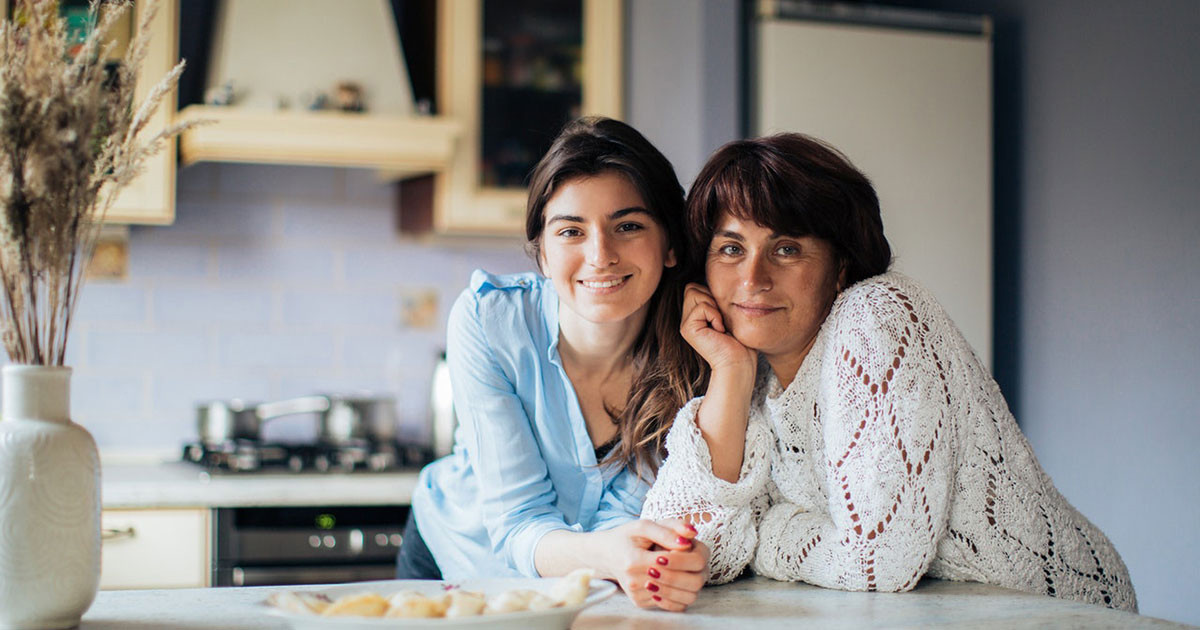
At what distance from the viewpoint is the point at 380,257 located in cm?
308

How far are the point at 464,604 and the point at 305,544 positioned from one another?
1614 millimetres

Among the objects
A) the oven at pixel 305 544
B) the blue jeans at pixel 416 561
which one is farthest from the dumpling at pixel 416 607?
the oven at pixel 305 544

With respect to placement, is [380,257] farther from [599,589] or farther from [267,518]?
[599,589]

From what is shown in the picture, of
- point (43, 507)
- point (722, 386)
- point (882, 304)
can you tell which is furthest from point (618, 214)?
point (43, 507)

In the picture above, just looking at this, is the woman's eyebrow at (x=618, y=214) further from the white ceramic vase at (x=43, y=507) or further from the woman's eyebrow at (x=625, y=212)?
the white ceramic vase at (x=43, y=507)

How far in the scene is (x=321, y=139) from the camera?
8.79 ft

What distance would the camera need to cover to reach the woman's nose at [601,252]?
1529 millimetres

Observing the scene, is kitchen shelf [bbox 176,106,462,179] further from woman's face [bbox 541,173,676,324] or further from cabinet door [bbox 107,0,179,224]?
woman's face [bbox 541,173,676,324]

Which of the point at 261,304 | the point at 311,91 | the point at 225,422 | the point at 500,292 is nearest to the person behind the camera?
the point at 500,292

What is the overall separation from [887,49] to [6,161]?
2.28m

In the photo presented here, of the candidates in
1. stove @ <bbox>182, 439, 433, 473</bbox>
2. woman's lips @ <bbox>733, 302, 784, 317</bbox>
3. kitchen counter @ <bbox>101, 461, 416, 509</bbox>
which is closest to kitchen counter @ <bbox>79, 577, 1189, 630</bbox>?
woman's lips @ <bbox>733, 302, 784, 317</bbox>

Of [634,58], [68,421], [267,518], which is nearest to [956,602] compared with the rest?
[68,421]

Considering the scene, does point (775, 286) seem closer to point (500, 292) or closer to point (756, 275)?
point (756, 275)

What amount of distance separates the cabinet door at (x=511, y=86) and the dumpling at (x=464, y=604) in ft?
6.42
